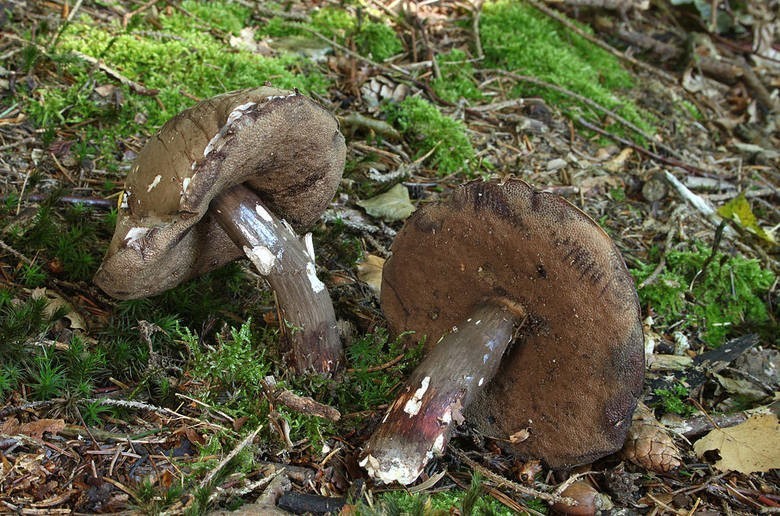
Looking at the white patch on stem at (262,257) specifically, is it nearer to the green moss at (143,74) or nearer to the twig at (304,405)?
the twig at (304,405)

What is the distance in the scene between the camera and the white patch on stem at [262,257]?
2572 mm

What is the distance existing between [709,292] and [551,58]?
7.20ft

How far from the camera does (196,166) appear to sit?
2.13 meters

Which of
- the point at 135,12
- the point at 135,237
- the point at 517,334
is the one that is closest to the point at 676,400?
the point at 517,334

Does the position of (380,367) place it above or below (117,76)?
below

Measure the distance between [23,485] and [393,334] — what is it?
1.57m

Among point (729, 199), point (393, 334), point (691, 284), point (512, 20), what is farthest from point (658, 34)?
point (393, 334)

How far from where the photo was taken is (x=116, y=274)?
2.31 m

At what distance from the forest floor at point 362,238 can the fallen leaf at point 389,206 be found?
0.05 feet

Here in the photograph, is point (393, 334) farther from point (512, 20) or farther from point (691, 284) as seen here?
point (512, 20)

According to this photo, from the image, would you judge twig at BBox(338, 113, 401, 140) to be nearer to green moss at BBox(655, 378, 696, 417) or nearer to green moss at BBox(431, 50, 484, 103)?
green moss at BBox(431, 50, 484, 103)

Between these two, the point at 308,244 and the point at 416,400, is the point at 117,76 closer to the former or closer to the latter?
the point at 308,244

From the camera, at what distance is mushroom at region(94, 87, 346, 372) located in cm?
216

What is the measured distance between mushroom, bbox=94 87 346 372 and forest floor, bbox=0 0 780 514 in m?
0.24
